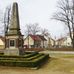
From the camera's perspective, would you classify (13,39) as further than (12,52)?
Yes

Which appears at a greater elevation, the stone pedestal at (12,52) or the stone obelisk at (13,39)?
the stone obelisk at (13,39)

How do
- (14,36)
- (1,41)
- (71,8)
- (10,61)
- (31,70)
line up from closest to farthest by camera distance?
(31,70)
(10,61)
(14,36)
(71,8)
(1,41)

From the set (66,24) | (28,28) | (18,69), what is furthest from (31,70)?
(28,28)

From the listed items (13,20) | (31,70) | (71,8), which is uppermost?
(71,8)

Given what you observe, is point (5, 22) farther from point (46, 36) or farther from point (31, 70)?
point (46, 36)

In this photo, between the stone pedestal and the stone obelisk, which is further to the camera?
the stone obelisk

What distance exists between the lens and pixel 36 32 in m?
106

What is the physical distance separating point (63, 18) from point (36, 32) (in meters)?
48.5

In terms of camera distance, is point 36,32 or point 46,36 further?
point 46,36

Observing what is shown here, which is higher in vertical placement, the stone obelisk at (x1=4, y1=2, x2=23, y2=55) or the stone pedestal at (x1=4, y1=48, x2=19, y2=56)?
the stone obelisk at (x1=4, y1=2, x2=23, y2=55)

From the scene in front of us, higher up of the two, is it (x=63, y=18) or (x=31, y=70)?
(x=63, y=18)

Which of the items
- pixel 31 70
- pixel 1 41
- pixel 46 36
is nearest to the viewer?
pixel 31 70

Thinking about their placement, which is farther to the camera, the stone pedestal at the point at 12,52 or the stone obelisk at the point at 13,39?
the stone obelisk at the point at 13,39

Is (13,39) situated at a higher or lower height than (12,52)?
higher
